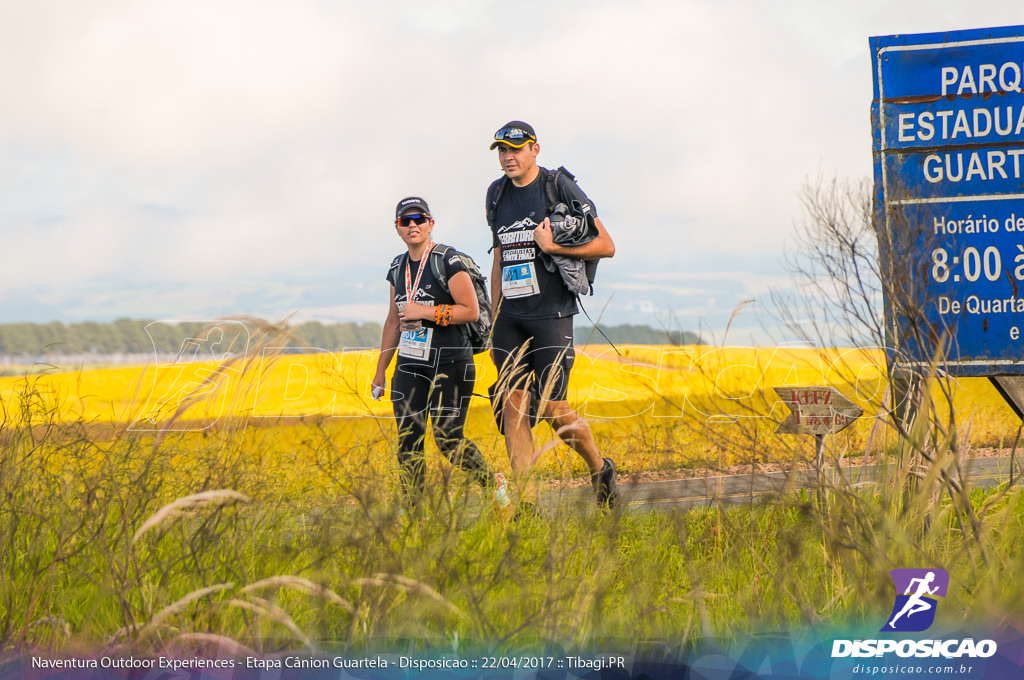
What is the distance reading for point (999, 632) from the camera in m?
2.96

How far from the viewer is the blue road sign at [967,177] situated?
5.35 metres

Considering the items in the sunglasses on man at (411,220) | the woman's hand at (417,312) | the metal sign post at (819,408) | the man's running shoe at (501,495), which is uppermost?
the sunglasses on man at (411,220)

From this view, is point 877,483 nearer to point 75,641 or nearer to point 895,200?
point 895,200

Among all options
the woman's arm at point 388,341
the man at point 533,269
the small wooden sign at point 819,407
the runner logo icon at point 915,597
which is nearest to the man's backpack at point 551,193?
the man at point 533,269

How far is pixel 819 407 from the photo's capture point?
4863 millimetres

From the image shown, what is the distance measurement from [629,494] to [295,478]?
1896 mm

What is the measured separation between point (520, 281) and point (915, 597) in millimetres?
2979

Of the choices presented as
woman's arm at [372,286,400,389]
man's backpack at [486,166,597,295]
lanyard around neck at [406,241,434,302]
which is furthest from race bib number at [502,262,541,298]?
woman's arm at [372,286,400,389]

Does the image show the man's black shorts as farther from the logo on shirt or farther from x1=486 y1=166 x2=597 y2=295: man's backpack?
the logo on shirt

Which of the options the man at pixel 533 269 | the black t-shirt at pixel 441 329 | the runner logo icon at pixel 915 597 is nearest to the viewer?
the runner logo icon at pixel 915 597

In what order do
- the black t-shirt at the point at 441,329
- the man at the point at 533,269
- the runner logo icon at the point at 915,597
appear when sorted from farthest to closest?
the man at the point at 533,269 < the black t-shirt at the point at 441,329 < the runner logo icon at the point at 915,597

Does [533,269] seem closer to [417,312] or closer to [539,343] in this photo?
[539,343]

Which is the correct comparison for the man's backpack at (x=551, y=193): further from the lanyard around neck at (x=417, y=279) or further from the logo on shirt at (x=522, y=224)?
the lanyard around neck at (x=417, y=279)

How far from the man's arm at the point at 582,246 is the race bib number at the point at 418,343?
0.83 metres
